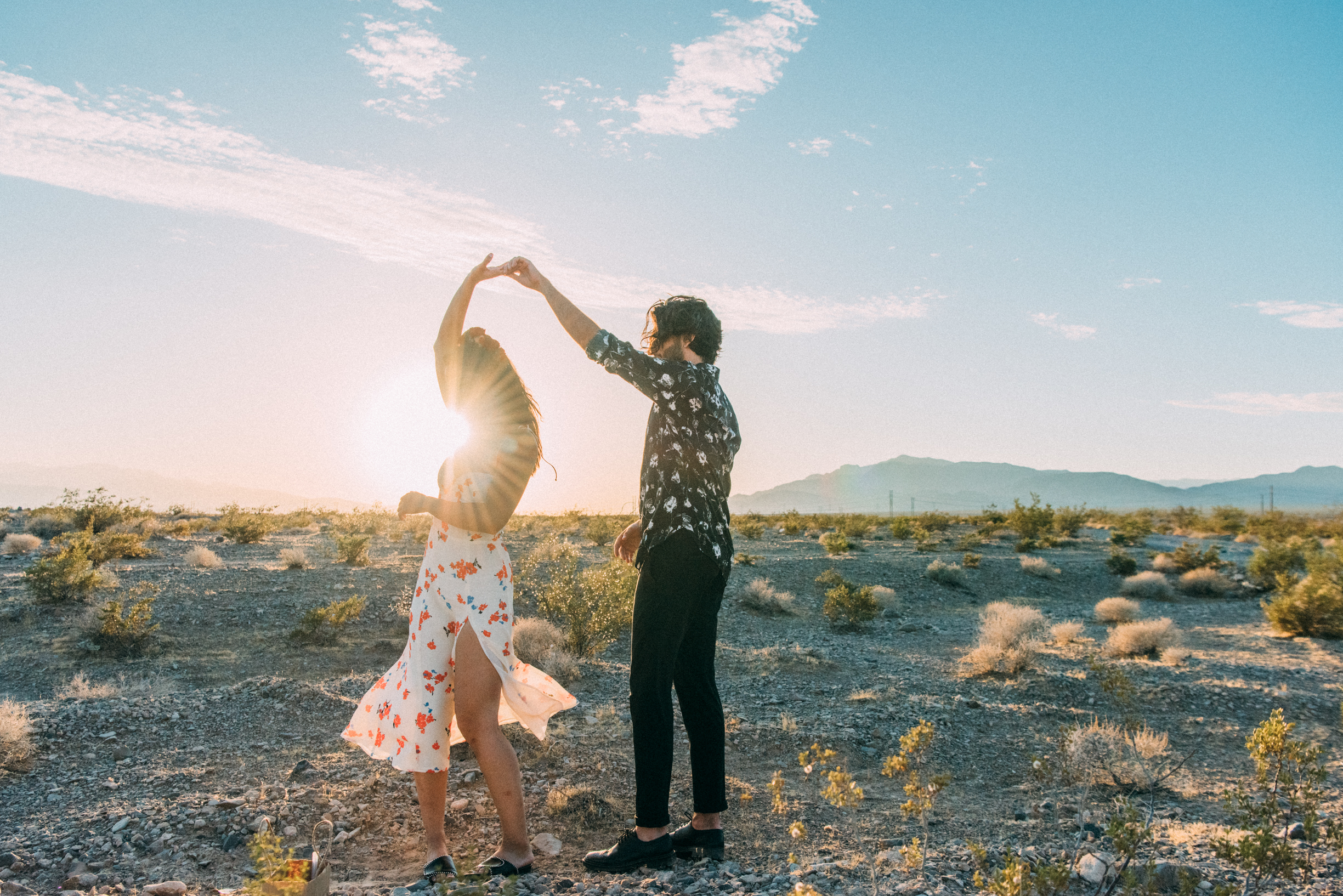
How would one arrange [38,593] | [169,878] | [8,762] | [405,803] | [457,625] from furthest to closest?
[38,593] → [8,762] → [405,803] → [169,878] → [457,625]

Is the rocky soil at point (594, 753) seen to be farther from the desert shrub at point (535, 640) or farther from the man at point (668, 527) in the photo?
the desert shrub at point (535, 640)

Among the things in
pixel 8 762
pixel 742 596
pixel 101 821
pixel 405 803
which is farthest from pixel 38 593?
pixel 742 596

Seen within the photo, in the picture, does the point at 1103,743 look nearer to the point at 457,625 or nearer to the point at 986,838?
the point at 986,838

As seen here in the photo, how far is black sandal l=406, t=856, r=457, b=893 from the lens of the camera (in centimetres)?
277

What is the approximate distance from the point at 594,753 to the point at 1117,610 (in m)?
10.9

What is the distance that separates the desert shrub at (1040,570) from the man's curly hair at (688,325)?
16439 millimetres

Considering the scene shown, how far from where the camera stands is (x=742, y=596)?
1283cm

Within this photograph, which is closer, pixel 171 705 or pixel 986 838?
pixel 986 838

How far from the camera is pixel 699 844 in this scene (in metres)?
3.24

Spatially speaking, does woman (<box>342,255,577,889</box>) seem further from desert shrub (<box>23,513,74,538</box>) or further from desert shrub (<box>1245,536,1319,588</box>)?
desert shrub (<box>23,513,74,538</box>)

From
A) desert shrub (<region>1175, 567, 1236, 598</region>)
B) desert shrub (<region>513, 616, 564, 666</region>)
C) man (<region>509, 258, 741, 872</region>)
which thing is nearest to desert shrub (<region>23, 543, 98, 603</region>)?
desert shrub (<region>513, 616, 564, 666</region>)

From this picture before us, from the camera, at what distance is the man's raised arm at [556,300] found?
2990 millimetres

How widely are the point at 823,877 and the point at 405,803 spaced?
2.10 meters

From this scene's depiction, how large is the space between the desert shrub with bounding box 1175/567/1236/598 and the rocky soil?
5.74 m
